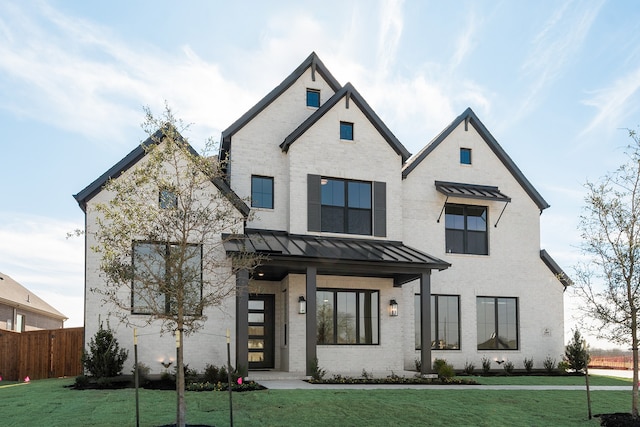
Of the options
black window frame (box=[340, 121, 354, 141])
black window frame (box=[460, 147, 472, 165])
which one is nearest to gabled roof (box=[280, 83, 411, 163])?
black window frame (box=[340, 121, 354, 141])

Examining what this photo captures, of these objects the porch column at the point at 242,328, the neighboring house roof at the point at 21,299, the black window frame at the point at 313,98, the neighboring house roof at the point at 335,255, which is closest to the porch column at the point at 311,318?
the neighboring house roof at the point at 335,255

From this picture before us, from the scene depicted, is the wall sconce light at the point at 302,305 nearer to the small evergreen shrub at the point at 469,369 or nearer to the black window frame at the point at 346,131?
the black window frame at the point at 346,131

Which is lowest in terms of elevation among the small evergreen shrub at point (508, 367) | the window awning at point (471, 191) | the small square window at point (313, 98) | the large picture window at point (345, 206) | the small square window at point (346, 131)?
the small evergreen shrub at point (508, 367)

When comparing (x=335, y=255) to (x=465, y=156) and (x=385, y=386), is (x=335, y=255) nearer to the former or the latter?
(x=385, y=386)

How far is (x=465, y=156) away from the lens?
2312cm

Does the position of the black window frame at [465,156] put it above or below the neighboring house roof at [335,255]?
above

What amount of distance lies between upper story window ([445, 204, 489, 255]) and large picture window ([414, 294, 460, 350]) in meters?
1.83

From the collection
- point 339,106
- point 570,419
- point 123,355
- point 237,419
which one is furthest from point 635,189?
point 123,355

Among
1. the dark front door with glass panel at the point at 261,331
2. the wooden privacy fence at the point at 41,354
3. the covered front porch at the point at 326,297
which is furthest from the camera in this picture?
the dark front door with glass panel at the point at 261,331

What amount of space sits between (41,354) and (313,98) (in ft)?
39.5

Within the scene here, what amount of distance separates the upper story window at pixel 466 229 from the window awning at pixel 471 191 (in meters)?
0.72

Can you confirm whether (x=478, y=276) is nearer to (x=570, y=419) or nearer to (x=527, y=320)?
(x=527, y=320)

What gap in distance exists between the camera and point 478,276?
73.5 ft

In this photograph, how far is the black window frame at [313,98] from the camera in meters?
21.1
